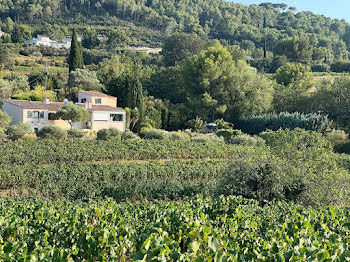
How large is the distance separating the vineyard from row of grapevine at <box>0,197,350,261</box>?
0.02 m

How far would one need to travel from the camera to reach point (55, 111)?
33.9m

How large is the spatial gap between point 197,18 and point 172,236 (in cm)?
13552

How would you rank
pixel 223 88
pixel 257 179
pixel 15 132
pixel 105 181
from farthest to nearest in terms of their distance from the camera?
pixel 223 88 → pixel 15 132 → pixel 105 181 → pixel 257 179

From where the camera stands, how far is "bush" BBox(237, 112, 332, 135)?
36.9 m

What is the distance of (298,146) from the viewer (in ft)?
51.9

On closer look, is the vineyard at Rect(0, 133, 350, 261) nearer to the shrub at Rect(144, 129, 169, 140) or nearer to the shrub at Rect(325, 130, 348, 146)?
the shrub at Rect(144, 129, 169, 140)

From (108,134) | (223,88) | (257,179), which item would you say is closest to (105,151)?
(108,134)

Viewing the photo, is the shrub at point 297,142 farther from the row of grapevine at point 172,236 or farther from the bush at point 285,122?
the bush at point 285,122

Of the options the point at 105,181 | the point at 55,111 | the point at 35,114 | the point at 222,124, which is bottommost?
the point at 222,124

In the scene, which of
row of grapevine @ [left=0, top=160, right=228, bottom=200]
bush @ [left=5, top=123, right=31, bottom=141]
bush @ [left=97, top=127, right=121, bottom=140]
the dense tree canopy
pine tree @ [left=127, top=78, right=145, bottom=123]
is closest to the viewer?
row of grapevine @ [left=0, top=160, right=228, bottom=200]

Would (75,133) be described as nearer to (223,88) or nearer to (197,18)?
(223,88)

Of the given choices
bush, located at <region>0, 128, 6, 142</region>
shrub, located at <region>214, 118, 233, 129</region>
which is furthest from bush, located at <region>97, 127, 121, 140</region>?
shrub, located at <region>214, 118, 233, 129</region>

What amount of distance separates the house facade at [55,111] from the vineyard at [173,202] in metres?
9.56

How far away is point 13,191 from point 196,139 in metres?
17.6
